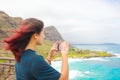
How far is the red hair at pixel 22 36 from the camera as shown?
267 cm

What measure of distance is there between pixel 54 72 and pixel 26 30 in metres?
0.46

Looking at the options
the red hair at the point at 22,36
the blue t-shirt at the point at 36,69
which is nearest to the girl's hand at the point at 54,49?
the red hair at the point at 22,36

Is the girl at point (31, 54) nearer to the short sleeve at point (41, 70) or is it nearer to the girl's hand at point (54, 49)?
the short sleeve at point (41, 70)

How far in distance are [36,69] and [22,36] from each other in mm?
354

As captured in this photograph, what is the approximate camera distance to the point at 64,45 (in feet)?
9.30

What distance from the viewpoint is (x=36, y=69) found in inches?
98.7

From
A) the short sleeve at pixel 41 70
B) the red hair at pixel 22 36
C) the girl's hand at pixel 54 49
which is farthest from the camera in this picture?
the girl's hand at pixel 54 49

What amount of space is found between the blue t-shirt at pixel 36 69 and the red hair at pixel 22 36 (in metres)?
0.14

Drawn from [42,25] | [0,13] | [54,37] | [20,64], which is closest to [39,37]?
[42,25]

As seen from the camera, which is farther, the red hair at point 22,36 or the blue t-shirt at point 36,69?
the red hair at point 22,36

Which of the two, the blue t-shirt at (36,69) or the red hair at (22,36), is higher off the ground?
the red hair at (22,36)

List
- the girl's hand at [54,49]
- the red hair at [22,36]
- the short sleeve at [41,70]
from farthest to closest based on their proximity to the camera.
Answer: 1. the girl's hand at [54,49]
2. the red hair at [22,36]
3. the short sleeve at [41,70]

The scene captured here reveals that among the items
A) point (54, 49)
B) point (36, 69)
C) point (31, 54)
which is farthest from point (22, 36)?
point (54, 49)

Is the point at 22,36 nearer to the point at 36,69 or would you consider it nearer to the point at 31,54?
the point at 31,54
